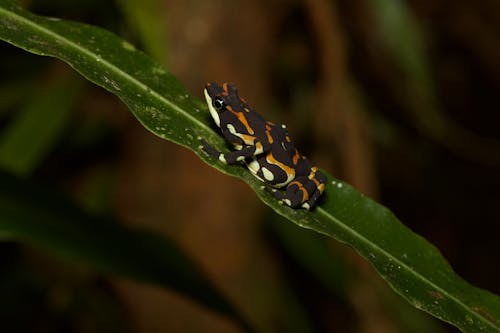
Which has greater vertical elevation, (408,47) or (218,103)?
(408,47)

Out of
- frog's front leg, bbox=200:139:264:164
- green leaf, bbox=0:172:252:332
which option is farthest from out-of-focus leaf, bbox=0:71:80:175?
frog's front leg, bbox=200:139:264:164

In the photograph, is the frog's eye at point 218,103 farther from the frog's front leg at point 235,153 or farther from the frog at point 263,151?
the frog's front leg at point 235,153

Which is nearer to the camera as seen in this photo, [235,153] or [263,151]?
[235,153]

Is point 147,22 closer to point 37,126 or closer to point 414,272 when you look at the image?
point 37,126

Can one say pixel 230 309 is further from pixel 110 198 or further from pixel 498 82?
pixel 498 82

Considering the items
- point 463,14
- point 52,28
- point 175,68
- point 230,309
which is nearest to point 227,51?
point 175,68

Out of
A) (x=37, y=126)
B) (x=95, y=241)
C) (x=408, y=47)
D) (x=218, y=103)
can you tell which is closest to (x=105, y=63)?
(x=218, y=103)
